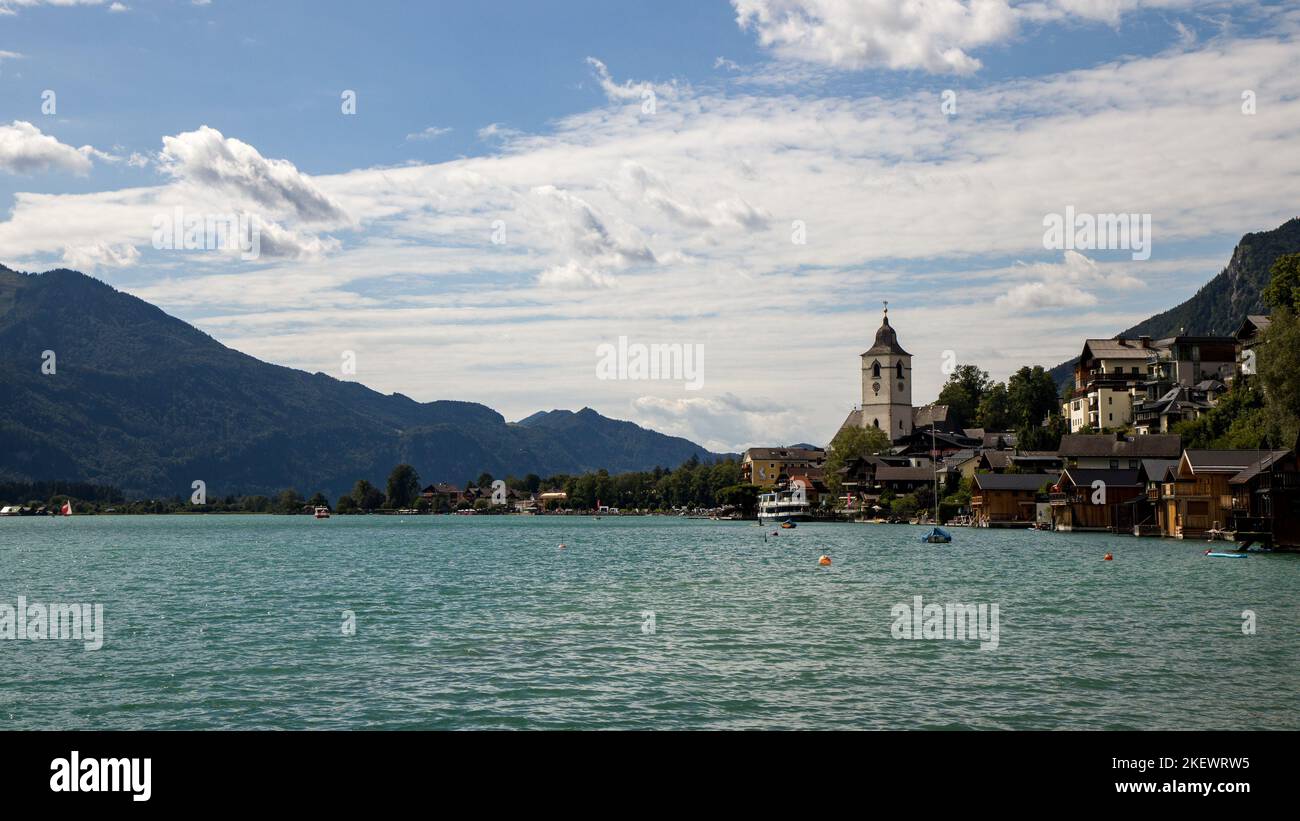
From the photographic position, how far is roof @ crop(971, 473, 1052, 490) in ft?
549

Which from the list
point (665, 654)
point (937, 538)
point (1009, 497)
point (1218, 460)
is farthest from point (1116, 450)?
point (665, 654)

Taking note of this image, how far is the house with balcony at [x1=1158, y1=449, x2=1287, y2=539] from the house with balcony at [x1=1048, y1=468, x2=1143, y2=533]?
2190 centimetres

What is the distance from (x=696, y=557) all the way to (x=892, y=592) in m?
39.8

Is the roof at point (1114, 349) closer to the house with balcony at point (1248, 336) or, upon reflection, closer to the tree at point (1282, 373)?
the house with balcony at point (1248, 336)

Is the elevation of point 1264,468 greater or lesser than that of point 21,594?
greater

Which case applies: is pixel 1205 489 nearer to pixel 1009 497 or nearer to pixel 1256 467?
pixel 1256 467

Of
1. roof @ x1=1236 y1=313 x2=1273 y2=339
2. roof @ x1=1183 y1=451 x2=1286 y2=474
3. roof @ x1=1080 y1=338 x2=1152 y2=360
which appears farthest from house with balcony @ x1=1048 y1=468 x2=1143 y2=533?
roof @ x1=1080 y1=338 x2=1152 y2=360

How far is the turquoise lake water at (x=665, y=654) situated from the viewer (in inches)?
1073

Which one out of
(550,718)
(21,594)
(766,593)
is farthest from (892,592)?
(21,594)

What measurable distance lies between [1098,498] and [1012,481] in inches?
1047

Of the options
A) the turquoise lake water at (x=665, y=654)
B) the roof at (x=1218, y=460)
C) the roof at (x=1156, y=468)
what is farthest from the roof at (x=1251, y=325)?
the turquoise lake water at (x=665, y=654)

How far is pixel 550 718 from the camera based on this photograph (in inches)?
1048
